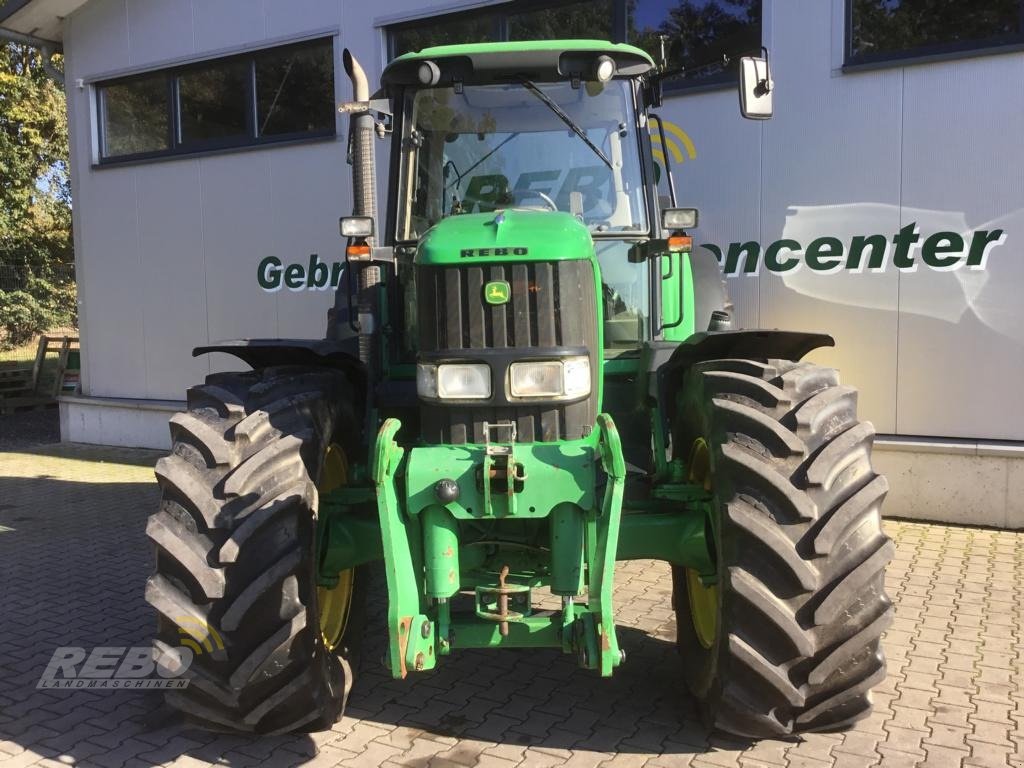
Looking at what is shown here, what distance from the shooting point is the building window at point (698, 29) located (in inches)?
264

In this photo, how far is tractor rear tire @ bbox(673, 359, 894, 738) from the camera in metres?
2.91

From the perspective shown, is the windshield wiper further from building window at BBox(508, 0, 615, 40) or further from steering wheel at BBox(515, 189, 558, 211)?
building window at BBox(508, 0, 615, 40)

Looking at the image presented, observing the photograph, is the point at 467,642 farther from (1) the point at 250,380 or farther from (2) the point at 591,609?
(1) the point at 250,380

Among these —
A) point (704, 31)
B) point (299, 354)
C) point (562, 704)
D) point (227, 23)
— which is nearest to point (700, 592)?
point (562, 704)

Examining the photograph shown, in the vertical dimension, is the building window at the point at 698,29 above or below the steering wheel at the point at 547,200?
above

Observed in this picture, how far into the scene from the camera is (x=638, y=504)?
3652 mm

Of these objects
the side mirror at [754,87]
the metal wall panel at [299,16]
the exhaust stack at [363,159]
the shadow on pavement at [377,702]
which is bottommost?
the shadow on pavement at [377,702]

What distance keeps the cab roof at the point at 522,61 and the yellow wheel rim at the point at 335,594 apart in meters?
1.74

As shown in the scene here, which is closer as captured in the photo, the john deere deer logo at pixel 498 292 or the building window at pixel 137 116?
the john deere deer logo at pixel 498 292

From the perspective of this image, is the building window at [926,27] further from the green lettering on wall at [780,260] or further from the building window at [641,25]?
the green lettering on wall at [780,260]

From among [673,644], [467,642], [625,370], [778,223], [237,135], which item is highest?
[237,135]

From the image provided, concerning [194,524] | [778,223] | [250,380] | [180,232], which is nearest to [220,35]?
[180,232]

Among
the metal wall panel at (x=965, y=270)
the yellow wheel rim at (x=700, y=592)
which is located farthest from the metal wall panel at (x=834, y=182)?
→ the yellow wheel rim at (x=700, y=592)

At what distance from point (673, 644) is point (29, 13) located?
9.62 meters
